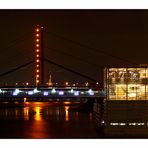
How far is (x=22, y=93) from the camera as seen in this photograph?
5138 centimetres

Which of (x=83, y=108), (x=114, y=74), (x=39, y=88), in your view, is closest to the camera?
(x=114, y=74)

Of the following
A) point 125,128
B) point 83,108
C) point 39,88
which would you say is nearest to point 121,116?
point 125,128

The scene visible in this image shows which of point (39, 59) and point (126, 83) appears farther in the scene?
point (39, 59)

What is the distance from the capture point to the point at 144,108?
22.6m

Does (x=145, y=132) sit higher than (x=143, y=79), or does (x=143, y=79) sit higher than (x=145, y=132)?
(x=143, y=79)

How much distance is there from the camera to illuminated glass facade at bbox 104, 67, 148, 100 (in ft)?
72.5

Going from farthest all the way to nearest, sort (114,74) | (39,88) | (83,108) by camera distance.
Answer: (83,108) → (39,88) → (114,74)

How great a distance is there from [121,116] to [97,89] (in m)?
28.2

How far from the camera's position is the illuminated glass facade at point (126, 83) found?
22.1 m

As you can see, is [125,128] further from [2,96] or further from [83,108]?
[83,108]

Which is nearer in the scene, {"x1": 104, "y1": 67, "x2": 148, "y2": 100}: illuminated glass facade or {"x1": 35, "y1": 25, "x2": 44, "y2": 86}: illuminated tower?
{"x1": 104, "y1": 67, "x2": 148, "y2": 100}: illuminated glass facade

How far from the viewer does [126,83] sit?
22.2 m

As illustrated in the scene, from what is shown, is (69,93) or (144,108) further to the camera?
(69,93)

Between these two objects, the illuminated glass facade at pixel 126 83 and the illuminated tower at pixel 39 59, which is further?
the illuminated tower at pixel 39 59
